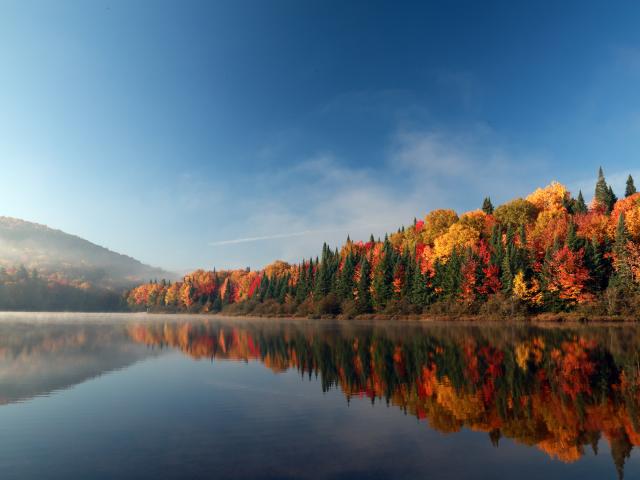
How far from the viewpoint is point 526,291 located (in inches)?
3068

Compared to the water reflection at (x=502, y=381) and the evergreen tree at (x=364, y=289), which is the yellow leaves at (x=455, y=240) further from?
the water reflection at (x=502, y=381)

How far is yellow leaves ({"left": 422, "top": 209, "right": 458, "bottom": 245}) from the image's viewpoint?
390 ft

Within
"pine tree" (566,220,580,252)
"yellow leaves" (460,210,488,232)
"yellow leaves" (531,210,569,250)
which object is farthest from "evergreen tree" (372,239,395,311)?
"pine tree" (566,220,580,252)

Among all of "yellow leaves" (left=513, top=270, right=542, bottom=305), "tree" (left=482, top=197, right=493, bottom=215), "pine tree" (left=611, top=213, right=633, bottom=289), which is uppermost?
"tree" (left=482, top=197, right=493, bottom=215)

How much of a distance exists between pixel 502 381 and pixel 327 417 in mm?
11333

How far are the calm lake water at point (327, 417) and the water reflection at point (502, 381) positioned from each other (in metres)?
0.10

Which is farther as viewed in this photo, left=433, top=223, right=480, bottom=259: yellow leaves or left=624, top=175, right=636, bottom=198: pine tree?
left=624, top=175, right=636, bottom=198: pine tree

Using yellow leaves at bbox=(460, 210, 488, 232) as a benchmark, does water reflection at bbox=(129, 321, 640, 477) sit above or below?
below

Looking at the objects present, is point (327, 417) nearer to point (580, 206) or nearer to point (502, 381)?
point (502, 381)

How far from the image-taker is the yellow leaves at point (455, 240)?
98613 mm

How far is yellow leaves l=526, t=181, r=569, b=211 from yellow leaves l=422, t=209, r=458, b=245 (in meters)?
24.6

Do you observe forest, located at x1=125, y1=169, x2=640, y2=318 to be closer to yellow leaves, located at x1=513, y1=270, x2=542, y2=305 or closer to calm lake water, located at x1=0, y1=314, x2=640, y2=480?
yellow leaves, located at x1=513, y1=270, x2=542, y2=305

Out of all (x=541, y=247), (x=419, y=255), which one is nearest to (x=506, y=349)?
(x=541, y=247)

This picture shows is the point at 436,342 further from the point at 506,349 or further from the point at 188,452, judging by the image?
the point at 188,452
